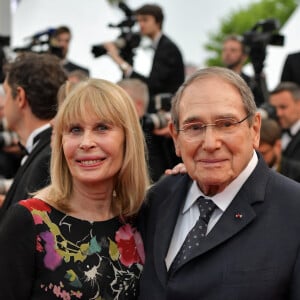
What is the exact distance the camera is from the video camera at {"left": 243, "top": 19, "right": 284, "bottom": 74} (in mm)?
7531

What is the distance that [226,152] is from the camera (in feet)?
9.25

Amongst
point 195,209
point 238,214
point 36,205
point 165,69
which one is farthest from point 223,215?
point 165,69

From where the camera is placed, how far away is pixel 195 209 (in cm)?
300

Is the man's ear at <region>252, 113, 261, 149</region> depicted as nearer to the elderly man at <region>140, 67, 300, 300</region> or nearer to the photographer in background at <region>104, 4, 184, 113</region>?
the elderly man at <region>140, 67, 300, 300</region>

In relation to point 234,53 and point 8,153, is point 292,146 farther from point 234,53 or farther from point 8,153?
point 234,53

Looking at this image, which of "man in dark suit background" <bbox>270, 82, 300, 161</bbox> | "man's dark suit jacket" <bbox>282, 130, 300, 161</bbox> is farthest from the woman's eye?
"man in dark suit background" <bbox>270, 82, 300, 161</bbox>

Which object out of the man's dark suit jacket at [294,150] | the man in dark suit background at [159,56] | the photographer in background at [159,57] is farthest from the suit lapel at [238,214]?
the photographer in background at [159,57]

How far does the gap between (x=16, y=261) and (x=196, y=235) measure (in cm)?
69

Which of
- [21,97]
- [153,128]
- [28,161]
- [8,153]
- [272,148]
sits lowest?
[8,153]

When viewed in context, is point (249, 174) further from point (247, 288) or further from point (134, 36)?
point (134, 36)

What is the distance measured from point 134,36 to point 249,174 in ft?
17.7

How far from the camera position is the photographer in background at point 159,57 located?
319 inches

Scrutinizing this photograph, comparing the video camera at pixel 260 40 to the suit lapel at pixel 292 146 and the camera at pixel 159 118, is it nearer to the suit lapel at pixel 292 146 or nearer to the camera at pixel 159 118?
the camera at pixel 159 118

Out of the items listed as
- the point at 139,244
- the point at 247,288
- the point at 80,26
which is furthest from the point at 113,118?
the point at 80,26
